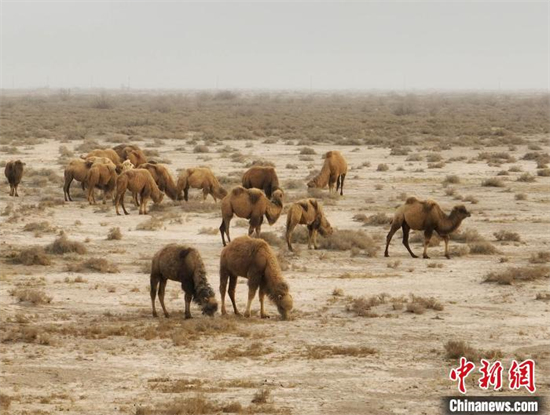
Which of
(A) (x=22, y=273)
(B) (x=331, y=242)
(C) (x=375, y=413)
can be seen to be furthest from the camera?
(B) (x=331, y=242)

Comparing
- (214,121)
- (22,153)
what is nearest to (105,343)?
(22,153)

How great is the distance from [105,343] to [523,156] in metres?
34.9

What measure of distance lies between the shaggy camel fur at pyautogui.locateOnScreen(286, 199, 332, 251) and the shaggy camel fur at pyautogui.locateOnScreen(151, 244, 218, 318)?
6.07 meters

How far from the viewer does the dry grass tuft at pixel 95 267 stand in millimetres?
18141

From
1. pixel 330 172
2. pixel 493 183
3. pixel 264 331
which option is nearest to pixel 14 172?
pixel 330 172

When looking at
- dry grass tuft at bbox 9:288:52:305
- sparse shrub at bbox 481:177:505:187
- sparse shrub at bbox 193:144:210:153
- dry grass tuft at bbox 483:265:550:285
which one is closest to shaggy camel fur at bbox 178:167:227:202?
dry grass tuft at bbox 483:265:550:285

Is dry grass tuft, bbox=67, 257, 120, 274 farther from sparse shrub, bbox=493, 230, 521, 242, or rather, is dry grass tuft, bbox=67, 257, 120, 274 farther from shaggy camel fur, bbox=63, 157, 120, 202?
shaggy camel fur, bbox=63, 157, 120, 202

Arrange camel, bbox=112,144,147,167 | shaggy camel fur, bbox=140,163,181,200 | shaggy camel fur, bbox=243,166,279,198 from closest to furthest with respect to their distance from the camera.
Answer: shaggy camel fur, bbox=243,166,279,198 < shaggy camel fur, bbox=140,163,181,200 < camel, bbox=112,144,147,167

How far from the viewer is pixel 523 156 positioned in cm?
4459

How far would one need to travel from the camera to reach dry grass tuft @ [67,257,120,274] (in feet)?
59.5

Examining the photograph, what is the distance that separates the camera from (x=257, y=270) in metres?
14.1

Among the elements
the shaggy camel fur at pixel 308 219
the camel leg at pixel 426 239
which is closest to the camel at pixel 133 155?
the shaggy camel fur at pixel 308 219

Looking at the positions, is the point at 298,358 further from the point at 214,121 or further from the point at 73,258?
the point at 214,121

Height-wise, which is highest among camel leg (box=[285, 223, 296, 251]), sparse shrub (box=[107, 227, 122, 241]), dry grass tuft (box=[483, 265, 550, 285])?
camel leg (box=[285, 223, 296, 251])
